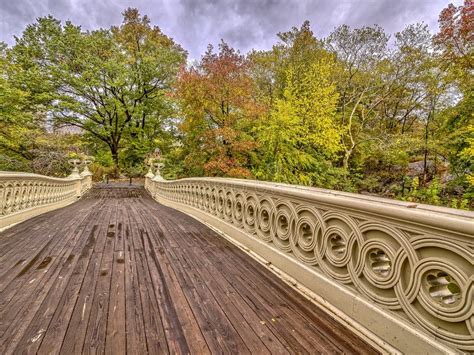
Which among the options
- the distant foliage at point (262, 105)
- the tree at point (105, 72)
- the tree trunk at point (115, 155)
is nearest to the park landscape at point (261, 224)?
the distant foliage at point (262, 105)

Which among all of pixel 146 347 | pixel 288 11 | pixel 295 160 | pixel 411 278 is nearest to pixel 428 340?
pixel 411 278

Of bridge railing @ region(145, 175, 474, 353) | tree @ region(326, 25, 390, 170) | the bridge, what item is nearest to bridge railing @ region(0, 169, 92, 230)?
the bridge

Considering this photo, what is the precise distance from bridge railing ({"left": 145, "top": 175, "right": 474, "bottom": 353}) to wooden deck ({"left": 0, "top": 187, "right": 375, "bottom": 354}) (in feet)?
0.75

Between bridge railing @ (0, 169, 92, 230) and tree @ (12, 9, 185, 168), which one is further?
tree @ (12, 9, 185, 168)

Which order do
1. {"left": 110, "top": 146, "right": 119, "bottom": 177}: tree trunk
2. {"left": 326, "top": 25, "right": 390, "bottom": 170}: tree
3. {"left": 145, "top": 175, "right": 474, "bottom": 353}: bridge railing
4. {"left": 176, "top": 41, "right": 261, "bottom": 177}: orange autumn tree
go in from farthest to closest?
{"left": 110, "top": 146, "right": 119, "bottom": 177}: tree trunk, {"left": 326, "top": 25, "right": 390, "bottom": 170}: tree, {"left": 176, "top": 41, "right": 261, "bottom": 177}: orange autumn tree, {"left": 145, "top": 175, "right": 474, "bottom": 353}: bridge railing

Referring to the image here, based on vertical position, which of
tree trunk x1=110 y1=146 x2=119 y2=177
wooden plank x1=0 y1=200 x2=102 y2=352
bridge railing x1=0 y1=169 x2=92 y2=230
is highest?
tree trunk x1=110 y1=146 x2=119 y2=177

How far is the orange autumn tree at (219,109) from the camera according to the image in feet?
29.7

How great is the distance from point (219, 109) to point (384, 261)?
29.0 ft

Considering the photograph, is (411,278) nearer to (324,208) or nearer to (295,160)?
(324,208)

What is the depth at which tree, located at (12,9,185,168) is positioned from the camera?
17250 millimetres

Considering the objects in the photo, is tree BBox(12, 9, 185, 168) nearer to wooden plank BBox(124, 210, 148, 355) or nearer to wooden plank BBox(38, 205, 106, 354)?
wooden plank BBox(38, 205, 106, 354)

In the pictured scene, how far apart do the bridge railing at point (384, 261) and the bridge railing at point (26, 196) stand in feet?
16.2

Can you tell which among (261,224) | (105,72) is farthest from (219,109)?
(105,72)

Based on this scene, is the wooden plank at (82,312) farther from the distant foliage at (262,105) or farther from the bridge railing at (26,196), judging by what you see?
the distant foliage at (262,105)
